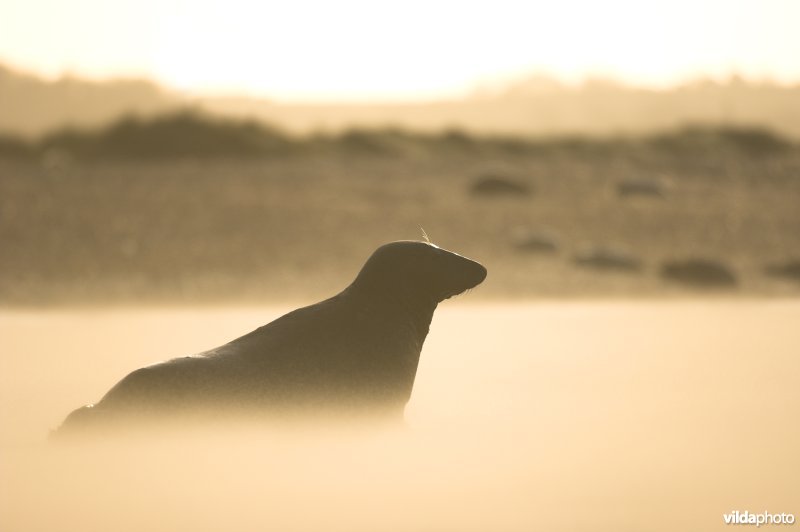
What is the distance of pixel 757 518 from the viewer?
257 inches

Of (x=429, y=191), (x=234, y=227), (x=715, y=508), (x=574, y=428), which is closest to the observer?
(x=715, y=508)

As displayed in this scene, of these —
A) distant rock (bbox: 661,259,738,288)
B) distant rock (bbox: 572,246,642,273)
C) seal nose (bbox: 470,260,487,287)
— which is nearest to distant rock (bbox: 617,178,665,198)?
distant rock (bbox: 572,246,642,273)

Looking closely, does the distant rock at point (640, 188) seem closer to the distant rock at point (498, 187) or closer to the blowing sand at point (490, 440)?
the distant rock at point (498, 187)

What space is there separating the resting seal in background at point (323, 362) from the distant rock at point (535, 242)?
1593 cm

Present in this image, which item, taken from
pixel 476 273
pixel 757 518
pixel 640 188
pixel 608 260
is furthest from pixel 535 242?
pixel 757 518

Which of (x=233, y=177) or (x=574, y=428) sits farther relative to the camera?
(x=233, y=177)

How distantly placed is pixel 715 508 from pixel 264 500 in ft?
7.62

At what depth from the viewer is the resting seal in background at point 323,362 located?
7629 millimetres

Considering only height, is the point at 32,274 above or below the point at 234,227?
below

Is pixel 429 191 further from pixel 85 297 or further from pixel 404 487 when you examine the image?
pixel 404 487

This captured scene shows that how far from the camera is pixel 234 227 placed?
2650 cm

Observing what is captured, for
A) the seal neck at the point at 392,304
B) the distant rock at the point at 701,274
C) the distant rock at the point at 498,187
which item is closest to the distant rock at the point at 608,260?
the distant rock at the point at 701,274

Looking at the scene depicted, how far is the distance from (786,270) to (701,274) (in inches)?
82.1

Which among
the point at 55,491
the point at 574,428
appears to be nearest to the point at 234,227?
the point at 574,428
